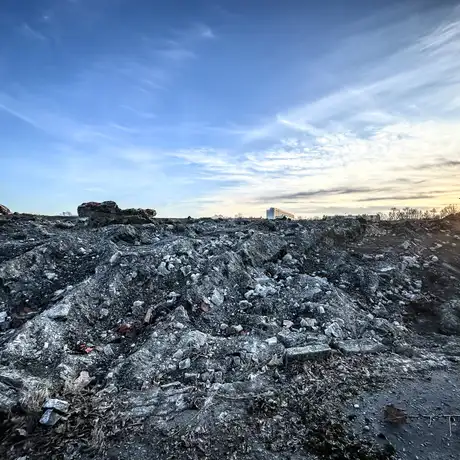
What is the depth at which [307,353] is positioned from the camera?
13.2ft

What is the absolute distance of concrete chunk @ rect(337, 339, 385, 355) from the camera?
169 inches

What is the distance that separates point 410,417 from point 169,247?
4463mm

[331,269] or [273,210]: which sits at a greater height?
[273,210]

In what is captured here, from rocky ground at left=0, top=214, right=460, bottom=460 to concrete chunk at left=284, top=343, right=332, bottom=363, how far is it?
0.05 ft

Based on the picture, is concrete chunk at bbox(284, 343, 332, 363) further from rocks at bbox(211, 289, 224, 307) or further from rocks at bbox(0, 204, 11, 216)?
rocks at bbox(0, 204, 11, 216)

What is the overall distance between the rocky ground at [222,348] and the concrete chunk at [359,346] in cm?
2

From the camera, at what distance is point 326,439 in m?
2.86

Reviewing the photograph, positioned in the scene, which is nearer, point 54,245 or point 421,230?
point 54,245

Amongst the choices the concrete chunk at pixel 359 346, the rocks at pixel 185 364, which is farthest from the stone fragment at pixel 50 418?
the concrete chunk at pixel 359 346

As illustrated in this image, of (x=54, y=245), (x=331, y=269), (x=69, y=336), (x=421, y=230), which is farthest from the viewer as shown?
(x=421, y=230)

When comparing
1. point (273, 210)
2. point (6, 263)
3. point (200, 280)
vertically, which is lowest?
point (200, 280)

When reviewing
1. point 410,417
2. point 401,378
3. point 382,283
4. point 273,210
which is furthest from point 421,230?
point 410,417

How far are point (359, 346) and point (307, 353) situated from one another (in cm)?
85

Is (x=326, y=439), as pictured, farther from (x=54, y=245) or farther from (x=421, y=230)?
(x=421, y=230)
